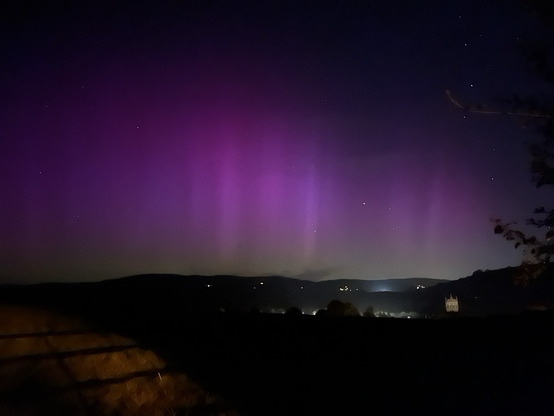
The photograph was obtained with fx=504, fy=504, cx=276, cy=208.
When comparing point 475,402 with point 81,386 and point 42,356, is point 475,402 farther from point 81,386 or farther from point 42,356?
point 42,356

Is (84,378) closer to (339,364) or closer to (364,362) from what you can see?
(339,364)

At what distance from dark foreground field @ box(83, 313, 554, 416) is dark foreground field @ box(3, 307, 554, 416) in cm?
1

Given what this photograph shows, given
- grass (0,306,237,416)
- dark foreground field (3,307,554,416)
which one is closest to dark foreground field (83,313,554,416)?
dark foreground field (3,307,554,416)

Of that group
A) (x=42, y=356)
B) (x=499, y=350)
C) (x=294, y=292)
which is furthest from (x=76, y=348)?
(x=294, y=292)

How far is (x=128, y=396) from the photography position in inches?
247

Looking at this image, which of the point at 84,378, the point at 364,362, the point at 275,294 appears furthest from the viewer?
the point at 275,294

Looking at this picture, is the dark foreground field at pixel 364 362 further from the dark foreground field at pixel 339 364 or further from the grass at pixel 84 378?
the grass at pixel 84 378

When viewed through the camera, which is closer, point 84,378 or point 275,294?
point 84,378

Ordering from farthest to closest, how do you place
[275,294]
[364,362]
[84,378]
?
[275,294]
[364,362]
[84,378]

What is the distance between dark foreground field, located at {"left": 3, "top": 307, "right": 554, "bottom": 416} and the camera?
6305 mm

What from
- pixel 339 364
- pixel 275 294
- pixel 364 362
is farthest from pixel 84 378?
pixel 275 294

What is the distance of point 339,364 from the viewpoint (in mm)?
7426

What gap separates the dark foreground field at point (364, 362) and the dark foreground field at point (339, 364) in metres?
0.01

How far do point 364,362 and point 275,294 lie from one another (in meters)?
63.5
